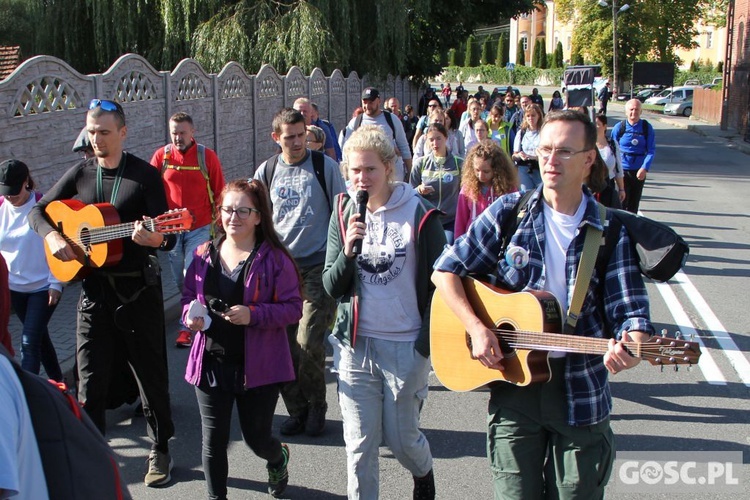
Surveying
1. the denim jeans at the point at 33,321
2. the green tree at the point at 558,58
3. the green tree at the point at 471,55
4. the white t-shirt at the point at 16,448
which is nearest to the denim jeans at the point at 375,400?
the white t-shirt at the point at 16,448

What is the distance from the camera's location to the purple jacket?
12.7ft

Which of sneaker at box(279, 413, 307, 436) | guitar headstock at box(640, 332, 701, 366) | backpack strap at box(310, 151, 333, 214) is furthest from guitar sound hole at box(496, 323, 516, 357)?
sneaker at box(279, 413, 307, 436)

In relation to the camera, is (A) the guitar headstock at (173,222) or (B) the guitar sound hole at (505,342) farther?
(A) the guitar headstock at (173,222)

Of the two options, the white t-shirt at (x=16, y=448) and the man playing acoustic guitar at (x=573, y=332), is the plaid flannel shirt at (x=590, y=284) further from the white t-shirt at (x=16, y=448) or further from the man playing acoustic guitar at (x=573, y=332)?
the white t-shirt at (x=16, y=448)

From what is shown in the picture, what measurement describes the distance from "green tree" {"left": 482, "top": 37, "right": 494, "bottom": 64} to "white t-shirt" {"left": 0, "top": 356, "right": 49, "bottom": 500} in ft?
353

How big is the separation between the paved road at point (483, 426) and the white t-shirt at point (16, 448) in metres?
2.70

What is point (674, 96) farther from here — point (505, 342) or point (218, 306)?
point (505, 342)

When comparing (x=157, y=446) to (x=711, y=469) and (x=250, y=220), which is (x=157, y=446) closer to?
(x=250, y=220)

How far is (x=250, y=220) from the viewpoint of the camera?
13.0ft

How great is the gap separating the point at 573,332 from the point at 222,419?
1857 millimetres

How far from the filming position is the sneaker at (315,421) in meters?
5.15

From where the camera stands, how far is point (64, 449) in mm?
1868

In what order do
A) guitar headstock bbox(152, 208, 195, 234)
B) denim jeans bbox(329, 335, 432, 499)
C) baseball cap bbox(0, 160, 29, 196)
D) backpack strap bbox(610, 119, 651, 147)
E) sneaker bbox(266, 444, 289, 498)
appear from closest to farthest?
denim jeans bbox(329, 335, 432, 499), guitar headstock bbox(152, 208, 195, 234), sneaker bbox(266, 444, 289, 498), baseball cap bbox(0, 160, 29, 196), backpack strap bbox(610, 119, 651, 147)

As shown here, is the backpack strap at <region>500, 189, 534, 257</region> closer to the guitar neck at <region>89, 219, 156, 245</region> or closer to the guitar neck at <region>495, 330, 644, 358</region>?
the guitar neck at <region>495, 330, 644, 358</region>
